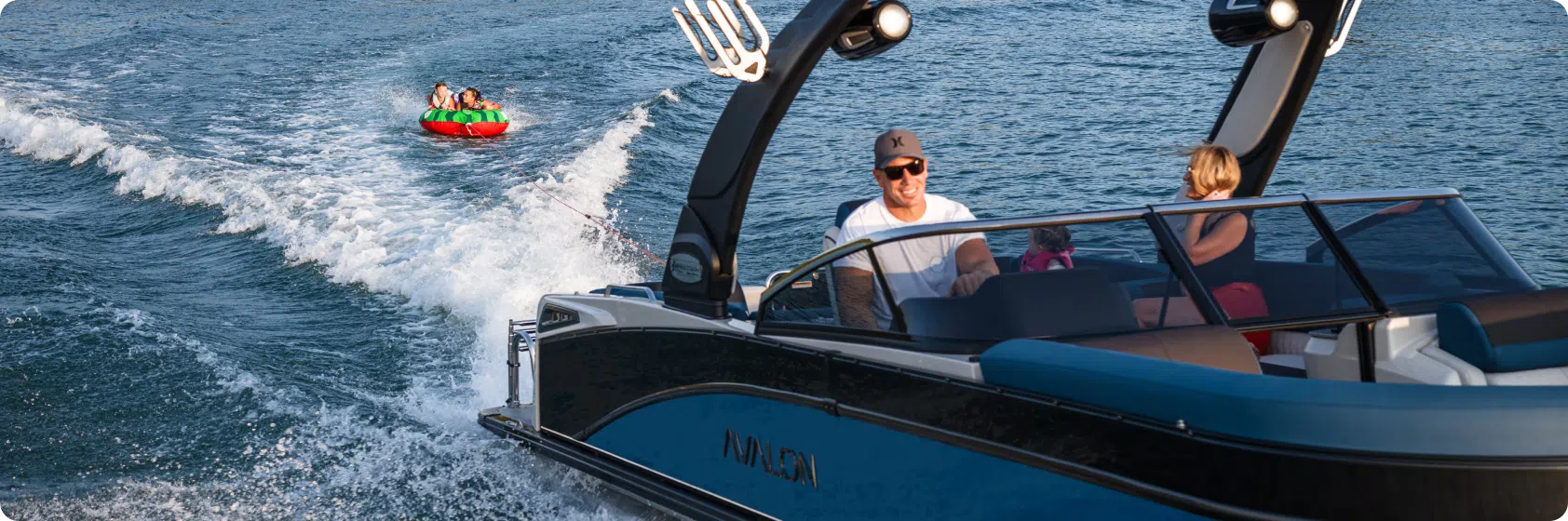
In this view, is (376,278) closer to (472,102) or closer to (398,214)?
(398,214)

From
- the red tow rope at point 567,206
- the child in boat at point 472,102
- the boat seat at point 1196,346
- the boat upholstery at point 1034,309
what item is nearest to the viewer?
the boat seat at point 1196,346

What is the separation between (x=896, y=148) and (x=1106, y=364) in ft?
5.21

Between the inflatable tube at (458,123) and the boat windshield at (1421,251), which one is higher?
the inflatable tube at (458,123)

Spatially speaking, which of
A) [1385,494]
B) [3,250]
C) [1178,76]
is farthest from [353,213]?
[1178,76]

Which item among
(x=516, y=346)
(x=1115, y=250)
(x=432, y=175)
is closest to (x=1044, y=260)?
(x=1115, y=250)

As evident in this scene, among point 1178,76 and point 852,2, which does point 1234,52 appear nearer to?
point 1178,76

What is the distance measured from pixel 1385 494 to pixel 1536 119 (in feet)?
46.0

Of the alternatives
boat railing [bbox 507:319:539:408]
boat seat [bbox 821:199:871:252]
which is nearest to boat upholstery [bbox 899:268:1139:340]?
boat seat [bbox 821:199:871:252]

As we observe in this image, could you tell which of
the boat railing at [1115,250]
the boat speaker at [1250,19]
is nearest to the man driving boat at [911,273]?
the boat railing at [1115,250]

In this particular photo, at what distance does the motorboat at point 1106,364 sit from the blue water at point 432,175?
131 cm

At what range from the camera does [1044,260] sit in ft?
13.4

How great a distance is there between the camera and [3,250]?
1013cm

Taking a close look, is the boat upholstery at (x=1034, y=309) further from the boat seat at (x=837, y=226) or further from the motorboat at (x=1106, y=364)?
the boat seat at (x=837, y=226)

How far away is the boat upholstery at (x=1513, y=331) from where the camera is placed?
3.58 m
